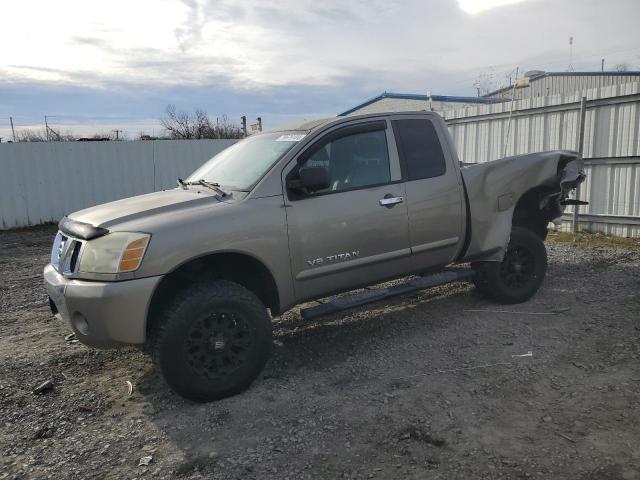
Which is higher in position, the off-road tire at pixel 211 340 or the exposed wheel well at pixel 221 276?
the exposed wheel well at pixel 221 276

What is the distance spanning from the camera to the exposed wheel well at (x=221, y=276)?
11.8 ft

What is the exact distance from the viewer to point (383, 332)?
192 inches

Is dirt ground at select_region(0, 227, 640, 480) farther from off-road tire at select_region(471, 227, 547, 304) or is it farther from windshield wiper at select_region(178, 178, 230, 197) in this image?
windshield wiper at select_region(178, 178, 230, 197)

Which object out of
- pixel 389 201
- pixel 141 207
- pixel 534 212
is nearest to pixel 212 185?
pixel 141 207

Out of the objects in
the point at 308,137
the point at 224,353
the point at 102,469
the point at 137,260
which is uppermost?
the point at 308,137

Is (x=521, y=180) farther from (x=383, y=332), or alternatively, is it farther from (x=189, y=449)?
(x=189, y=449)

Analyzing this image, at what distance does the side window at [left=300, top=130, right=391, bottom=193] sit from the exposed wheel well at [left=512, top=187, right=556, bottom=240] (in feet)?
6.34

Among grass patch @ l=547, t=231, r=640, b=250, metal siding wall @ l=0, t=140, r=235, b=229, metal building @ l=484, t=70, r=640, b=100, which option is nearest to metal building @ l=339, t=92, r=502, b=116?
metal building @ l=484, t=70, r=640, b=100

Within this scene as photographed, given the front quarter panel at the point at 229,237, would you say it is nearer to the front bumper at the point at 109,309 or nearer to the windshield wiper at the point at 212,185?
the front bumper at the point at 109,309

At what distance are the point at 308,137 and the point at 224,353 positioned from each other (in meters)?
1.85

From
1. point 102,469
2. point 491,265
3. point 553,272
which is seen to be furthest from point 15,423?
point 553,272

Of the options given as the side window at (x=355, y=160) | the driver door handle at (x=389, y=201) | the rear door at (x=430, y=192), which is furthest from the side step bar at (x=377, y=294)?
the side window at (x=355, y=160)

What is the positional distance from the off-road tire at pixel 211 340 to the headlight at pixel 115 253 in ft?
1.38

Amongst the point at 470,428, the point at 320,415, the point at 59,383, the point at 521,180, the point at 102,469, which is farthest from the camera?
the point at 521,180
